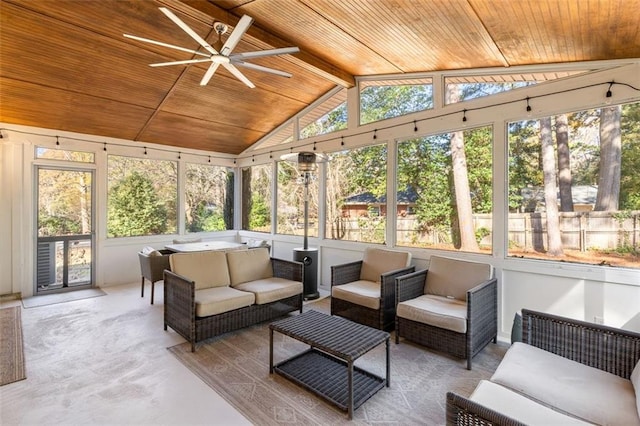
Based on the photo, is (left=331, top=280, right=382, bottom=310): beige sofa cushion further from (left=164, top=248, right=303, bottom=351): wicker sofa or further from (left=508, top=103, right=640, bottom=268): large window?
(left=508, top=103, right=640, bottom=268): large window

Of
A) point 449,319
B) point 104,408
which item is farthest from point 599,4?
point 104,408

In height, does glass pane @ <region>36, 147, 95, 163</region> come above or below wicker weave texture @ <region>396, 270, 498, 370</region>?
above

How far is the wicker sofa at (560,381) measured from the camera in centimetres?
140

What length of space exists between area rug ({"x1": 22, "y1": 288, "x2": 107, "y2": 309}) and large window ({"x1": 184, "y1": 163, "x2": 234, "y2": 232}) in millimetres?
2040

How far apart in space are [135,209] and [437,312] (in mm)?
5678

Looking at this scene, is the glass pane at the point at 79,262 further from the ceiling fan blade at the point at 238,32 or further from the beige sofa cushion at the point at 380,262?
the beige sofa cushion at the point at 380,262

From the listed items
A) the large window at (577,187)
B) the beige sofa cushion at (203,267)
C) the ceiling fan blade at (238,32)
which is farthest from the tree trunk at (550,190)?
the beige sofa cushion at (203,267)

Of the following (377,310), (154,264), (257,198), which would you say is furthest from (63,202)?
(377,310)

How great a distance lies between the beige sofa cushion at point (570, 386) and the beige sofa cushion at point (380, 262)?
197 cm

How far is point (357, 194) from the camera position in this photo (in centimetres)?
507

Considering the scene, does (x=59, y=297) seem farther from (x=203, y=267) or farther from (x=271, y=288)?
(x=271, y=288)

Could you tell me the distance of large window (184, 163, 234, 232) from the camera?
6844 millimetres

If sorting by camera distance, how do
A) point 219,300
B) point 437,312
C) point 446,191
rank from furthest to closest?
point 446,191
point 219,300
point 437,312

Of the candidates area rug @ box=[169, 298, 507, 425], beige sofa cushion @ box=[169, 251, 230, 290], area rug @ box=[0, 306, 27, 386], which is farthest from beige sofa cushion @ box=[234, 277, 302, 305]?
area rug @ box=[0, 306, 27, 386]
